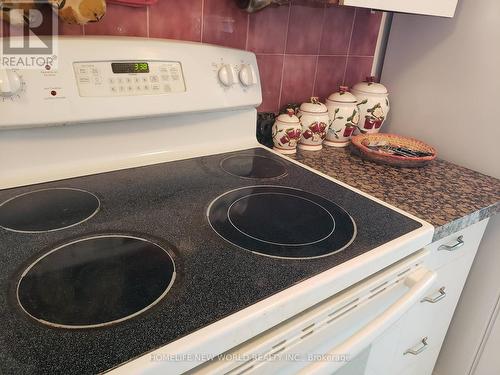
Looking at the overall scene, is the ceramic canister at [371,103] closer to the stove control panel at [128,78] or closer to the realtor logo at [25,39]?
the stove control panel at [128,78]

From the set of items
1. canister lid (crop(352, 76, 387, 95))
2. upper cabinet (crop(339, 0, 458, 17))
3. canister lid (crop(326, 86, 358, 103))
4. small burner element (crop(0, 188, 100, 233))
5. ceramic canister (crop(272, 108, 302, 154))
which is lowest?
small burner element (crop(0, 188, 100, 233))

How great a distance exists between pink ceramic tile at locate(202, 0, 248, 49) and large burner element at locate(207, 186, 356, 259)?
1.39 feet

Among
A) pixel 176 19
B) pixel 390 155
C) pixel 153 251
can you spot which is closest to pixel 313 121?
pixel 390 155

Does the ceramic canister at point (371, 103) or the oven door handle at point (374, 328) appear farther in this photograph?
the ceramic canister at point (371, 103)

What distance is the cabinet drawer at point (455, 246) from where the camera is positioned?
86 centimetres

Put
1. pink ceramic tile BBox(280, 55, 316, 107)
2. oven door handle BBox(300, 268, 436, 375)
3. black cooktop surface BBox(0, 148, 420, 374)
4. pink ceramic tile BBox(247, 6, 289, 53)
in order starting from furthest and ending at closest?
pink ceramic tile BBox(280, 55, 316, 107)
pink ceramic tile BBox(247, 6, 289, 53)
oven door handle BBox(300, 268, 436, 375)
black cooktop surface BBox(0, 148, 420, 374)

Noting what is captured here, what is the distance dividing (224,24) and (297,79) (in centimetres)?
31

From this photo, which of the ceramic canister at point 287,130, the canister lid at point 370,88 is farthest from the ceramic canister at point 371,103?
the ceramic canister at point 287,130

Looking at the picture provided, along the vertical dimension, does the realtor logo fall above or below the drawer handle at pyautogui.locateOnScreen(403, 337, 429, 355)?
above

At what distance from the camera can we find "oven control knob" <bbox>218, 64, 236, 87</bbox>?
0.91 m

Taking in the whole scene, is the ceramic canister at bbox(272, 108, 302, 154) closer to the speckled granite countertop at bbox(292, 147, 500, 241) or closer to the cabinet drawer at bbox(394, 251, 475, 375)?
the speckled granite countertop at bbox(292, 147, 500, 241)

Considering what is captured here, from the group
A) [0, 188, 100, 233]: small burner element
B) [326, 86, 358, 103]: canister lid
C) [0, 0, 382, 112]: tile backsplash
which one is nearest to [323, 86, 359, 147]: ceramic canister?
[326, 86, 358, 103]: canister lid

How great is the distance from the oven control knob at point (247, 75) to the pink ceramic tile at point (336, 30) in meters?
0.36

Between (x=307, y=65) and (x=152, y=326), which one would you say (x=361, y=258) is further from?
(x=307, y=65)
